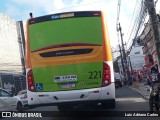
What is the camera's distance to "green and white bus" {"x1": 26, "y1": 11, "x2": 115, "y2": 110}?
9805mm

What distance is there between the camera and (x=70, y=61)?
9.96 meters

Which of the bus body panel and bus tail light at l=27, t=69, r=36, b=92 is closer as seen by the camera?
the bus body panel

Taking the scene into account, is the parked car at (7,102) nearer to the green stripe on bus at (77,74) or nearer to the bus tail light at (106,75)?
the green stripe on bus at (77,74)

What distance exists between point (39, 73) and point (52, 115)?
10.4ft

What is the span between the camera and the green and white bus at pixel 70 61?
32.2ft

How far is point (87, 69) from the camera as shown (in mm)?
9914

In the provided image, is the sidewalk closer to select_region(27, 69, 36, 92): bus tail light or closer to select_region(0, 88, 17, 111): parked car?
select_region(27, 69, 36, 92): bus tail light

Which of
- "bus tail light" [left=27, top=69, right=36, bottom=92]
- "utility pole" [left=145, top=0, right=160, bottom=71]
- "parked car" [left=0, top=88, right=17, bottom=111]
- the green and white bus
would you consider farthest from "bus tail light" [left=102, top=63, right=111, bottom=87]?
"utility pole" [left=145, top=0, right=160, bottom=71]

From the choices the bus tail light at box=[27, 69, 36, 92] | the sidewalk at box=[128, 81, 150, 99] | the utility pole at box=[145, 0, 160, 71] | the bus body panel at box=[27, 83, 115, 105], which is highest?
the utility pole at box=[145, 0, 160, 71]

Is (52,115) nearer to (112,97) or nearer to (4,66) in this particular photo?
(112,97)

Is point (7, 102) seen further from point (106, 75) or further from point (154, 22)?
point (154, 22)

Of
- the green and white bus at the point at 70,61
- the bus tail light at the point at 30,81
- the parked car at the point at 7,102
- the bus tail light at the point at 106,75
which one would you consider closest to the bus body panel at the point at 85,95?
the green and white bus at the point at 70,61

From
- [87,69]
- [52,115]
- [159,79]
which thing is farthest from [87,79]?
[52,115]

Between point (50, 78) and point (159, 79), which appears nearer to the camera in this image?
point (50, 78)
